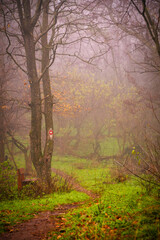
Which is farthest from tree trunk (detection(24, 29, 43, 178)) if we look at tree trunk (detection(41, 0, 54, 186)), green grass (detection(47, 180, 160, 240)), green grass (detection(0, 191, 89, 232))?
green grass (detection(47, 180, 160, 240))

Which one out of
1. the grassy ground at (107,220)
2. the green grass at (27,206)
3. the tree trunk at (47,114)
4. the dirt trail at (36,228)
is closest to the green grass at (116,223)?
the grassy ground at (107,220)

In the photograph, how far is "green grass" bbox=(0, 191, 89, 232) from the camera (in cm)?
444

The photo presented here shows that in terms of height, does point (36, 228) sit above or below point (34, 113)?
below

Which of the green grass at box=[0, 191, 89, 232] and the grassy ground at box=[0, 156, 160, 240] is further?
the green grass at box=[0, 191, 89, 232]

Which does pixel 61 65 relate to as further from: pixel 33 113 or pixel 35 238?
pixel 35 238

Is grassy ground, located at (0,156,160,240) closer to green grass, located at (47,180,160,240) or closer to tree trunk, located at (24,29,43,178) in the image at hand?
green grass, located at (47,180,160,240)

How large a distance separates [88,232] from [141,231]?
0.95 meters

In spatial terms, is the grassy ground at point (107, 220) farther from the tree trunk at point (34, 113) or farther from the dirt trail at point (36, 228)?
the tree trunk at point (34, 113)

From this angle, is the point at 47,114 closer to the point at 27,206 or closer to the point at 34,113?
the point at 34,113

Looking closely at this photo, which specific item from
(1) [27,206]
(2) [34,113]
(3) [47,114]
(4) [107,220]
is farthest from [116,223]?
(3) [47,114]

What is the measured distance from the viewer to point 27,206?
5.43 m

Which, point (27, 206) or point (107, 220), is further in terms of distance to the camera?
point (27, 206)

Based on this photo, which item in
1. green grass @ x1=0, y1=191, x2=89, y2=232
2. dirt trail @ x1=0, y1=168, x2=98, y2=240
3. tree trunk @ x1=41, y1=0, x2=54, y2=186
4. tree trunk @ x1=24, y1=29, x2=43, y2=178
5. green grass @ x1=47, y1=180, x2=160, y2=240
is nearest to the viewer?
green grass @ x1=47, y1=180, x2=160, y2=240

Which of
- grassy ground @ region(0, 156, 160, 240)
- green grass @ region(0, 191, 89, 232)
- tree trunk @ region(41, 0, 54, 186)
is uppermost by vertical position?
tree trunk @ region(41, 0, 54, 186)
